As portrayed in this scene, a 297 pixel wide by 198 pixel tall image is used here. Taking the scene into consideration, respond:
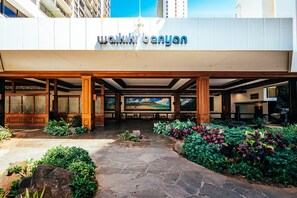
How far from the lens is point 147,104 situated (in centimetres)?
1658

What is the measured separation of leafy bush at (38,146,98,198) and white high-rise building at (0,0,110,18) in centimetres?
612

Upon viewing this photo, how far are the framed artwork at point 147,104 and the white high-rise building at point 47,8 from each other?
27.7ft

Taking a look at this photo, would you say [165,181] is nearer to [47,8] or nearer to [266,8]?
[266,8]

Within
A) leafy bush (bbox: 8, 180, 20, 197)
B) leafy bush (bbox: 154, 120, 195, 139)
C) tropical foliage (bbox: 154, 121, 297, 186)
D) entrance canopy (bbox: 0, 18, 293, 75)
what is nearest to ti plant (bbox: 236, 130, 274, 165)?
tropical foliage (bbox: 154, 121, 297, 186)

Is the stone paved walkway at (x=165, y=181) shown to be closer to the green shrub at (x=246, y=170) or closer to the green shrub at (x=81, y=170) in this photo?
the green shrub at (x=246, y=170)

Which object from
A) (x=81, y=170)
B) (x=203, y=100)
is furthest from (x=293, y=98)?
(x=81, y=170)

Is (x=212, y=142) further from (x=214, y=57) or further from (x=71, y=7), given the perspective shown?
(x=71, y=7)

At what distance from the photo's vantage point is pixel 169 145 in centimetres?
566

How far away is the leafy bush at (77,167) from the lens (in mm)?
2514

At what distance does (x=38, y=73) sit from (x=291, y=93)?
44.8ft

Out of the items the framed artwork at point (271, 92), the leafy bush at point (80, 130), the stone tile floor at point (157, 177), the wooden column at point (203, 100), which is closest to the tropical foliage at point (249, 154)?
the stone tile floor at point (157, 177)

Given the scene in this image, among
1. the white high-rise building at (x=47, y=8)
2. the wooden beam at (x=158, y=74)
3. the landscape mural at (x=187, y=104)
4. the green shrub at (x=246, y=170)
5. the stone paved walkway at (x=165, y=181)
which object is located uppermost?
the white high-rise building at (x=47, y=8)

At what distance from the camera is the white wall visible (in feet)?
16.9

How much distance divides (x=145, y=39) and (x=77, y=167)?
4.21 meters
